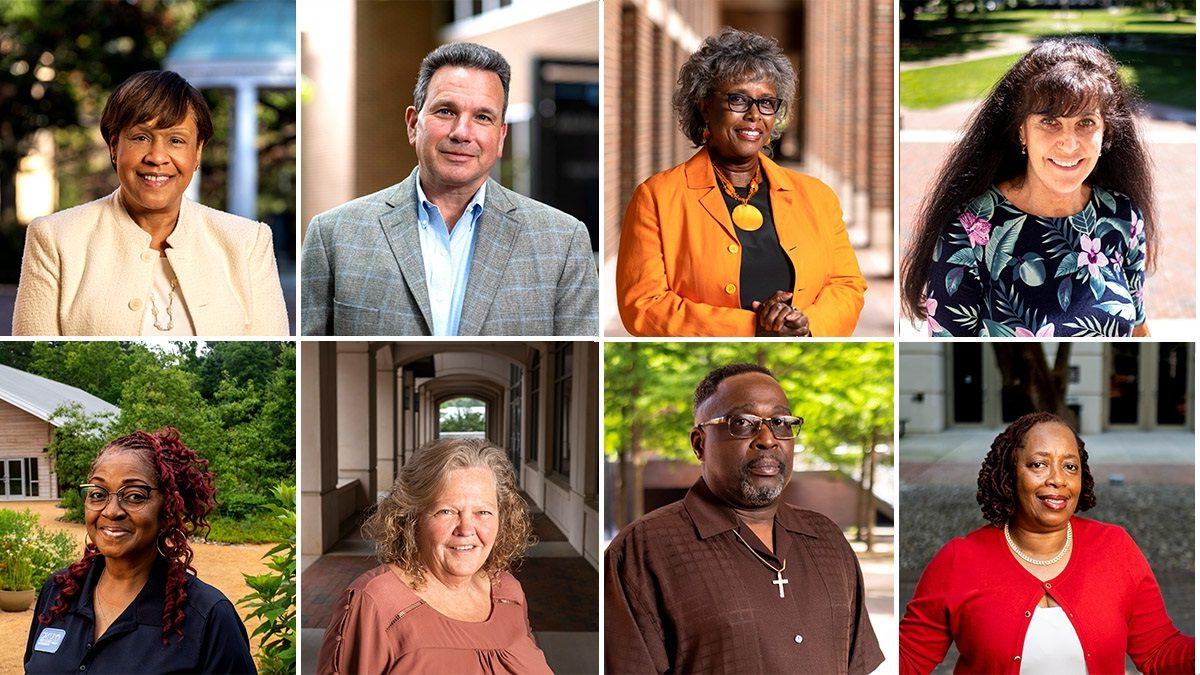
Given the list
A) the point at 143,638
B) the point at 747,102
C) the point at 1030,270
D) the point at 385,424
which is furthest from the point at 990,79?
the point at 143,638

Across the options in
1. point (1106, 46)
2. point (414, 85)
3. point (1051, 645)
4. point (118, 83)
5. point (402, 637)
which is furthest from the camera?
point (118, 83)

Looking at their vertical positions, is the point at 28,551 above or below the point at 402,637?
above

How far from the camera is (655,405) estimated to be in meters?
4.21

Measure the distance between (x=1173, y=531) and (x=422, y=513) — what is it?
2376mm

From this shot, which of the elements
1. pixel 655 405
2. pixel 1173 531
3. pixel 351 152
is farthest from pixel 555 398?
pixel 1173 531

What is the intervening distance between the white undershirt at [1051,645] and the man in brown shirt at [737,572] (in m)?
0.48

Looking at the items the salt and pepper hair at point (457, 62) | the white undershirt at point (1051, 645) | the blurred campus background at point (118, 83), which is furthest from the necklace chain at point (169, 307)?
the white undershirt at point (1051, 645)

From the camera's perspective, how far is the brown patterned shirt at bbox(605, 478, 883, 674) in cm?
398

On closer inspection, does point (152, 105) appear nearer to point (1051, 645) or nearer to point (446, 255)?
point (446, 255)

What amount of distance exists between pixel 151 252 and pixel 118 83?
84 centimetres

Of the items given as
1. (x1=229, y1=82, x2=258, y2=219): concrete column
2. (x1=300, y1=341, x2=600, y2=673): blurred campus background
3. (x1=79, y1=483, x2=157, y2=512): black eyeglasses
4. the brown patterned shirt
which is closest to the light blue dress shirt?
(x1=300, y1=341, x2=600, y2=673): blurred campus background

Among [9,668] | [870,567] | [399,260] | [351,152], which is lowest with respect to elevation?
[9,668]

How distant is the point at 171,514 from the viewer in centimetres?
415

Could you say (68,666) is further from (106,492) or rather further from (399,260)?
(399,260)
